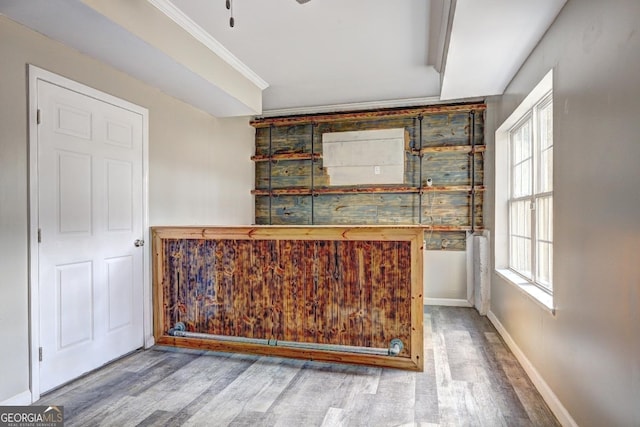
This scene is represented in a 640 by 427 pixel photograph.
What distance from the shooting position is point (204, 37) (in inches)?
130

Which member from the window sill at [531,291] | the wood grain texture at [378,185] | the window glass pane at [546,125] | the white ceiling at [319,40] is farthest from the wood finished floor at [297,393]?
the white ceiling at [319,40]

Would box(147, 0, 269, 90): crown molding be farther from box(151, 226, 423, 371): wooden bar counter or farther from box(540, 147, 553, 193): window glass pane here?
box(540, 147, 553, 193): window glass pane

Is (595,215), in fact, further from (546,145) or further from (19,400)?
(19,400)

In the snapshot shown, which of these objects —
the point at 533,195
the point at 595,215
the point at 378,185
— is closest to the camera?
A: the point at 595,215

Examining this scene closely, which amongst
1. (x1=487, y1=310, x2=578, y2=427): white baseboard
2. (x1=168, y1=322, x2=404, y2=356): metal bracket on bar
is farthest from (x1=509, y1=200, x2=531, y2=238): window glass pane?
(x1=168, y1=322, x2=404, y2=356): metal bracket on bar

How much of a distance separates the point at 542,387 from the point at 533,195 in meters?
1.46

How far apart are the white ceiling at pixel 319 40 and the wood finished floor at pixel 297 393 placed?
7.97 feet

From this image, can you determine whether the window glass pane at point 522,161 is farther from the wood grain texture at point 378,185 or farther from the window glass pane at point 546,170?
the wood grain texture at point 378,185

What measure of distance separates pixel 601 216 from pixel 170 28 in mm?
3047

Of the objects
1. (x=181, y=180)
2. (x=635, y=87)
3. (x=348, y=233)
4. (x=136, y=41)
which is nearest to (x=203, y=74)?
(x=136, y=41)

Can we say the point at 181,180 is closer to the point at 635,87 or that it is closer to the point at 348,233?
the point at 348,233

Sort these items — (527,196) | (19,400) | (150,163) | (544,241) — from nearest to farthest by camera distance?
1. (19,400)
2. (544,241)
3. (527,196)
4. (150,163)

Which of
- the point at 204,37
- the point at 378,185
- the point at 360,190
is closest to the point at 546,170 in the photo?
the point at 378,185

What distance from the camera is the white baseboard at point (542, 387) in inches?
86.7
